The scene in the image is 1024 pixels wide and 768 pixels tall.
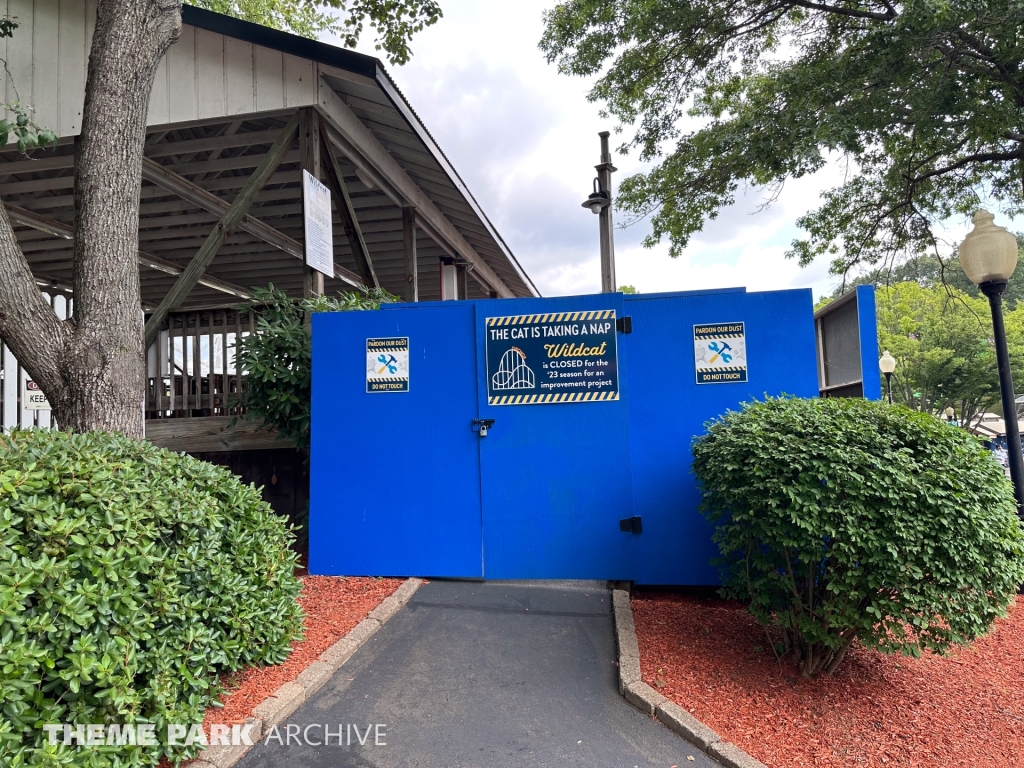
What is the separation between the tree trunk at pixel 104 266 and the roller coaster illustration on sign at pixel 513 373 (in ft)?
8.24

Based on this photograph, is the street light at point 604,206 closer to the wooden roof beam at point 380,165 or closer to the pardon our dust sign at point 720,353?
the wooden roof beam at point 380,165

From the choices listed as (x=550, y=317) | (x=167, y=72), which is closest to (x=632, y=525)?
(x=550, y=317)

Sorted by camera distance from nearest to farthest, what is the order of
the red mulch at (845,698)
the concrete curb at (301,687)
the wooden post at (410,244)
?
the concrete curb at (301,687), the red mulch at (845,698), the wooden post at (410,244)

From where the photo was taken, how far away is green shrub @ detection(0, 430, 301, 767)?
206 cm

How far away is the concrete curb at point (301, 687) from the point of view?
8.64 ft

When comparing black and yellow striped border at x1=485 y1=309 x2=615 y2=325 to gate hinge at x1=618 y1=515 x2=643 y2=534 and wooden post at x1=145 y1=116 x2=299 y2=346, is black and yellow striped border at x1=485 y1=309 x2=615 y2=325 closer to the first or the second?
gate hinge at x1=618 y1=515 x2=643 y2=534

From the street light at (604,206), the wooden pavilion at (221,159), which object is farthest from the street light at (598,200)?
the wooden pavilion at (221,159)

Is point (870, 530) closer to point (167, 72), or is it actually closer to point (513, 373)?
point (513, 373)

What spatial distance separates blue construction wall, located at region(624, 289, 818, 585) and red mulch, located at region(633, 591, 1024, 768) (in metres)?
0.53

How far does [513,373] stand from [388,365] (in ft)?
3.51

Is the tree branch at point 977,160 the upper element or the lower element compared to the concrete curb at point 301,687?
upper

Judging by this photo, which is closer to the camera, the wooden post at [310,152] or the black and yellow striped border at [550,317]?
the black and yellow striped border at [550,317]

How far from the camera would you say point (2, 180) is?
332 inches

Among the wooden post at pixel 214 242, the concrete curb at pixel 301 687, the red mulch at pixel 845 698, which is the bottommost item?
the red mulch at pixel 845 698
